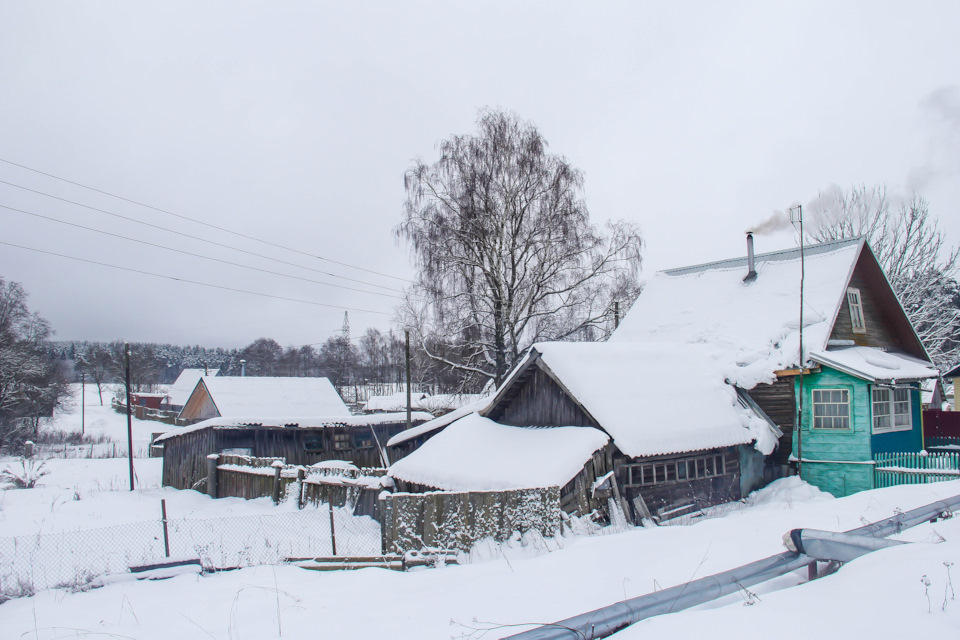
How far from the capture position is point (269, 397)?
3438 cm

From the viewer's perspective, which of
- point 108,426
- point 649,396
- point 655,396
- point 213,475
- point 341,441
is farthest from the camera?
point 108,426

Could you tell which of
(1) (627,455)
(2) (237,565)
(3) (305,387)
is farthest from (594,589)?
(3) (305,387)

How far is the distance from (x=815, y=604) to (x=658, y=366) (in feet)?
41.7

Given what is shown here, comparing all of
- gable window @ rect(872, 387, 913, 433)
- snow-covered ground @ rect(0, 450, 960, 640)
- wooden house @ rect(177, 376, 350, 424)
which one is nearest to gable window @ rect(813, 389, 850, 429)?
gable window @ rect(872, 387, 913, 433)

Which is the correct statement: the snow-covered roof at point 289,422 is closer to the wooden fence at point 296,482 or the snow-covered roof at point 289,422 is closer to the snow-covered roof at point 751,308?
the wooden fence at point 296,482

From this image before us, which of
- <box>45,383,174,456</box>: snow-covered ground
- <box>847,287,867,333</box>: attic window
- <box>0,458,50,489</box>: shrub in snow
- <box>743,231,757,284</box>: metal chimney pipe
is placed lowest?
<box>45,383,174,456</box>: snow-covered ground

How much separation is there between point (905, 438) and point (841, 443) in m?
3.63

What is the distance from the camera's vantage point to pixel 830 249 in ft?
63.4

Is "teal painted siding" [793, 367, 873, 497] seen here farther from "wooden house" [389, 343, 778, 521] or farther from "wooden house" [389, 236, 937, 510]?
"wooden house" [389, 343, 778, 521]

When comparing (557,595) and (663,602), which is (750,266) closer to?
(557,595)

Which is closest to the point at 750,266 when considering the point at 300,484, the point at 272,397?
the point at 300,484

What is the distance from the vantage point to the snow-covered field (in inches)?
152

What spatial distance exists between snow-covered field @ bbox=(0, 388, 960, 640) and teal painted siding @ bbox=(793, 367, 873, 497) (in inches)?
264

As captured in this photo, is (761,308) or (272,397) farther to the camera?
(272,397)
